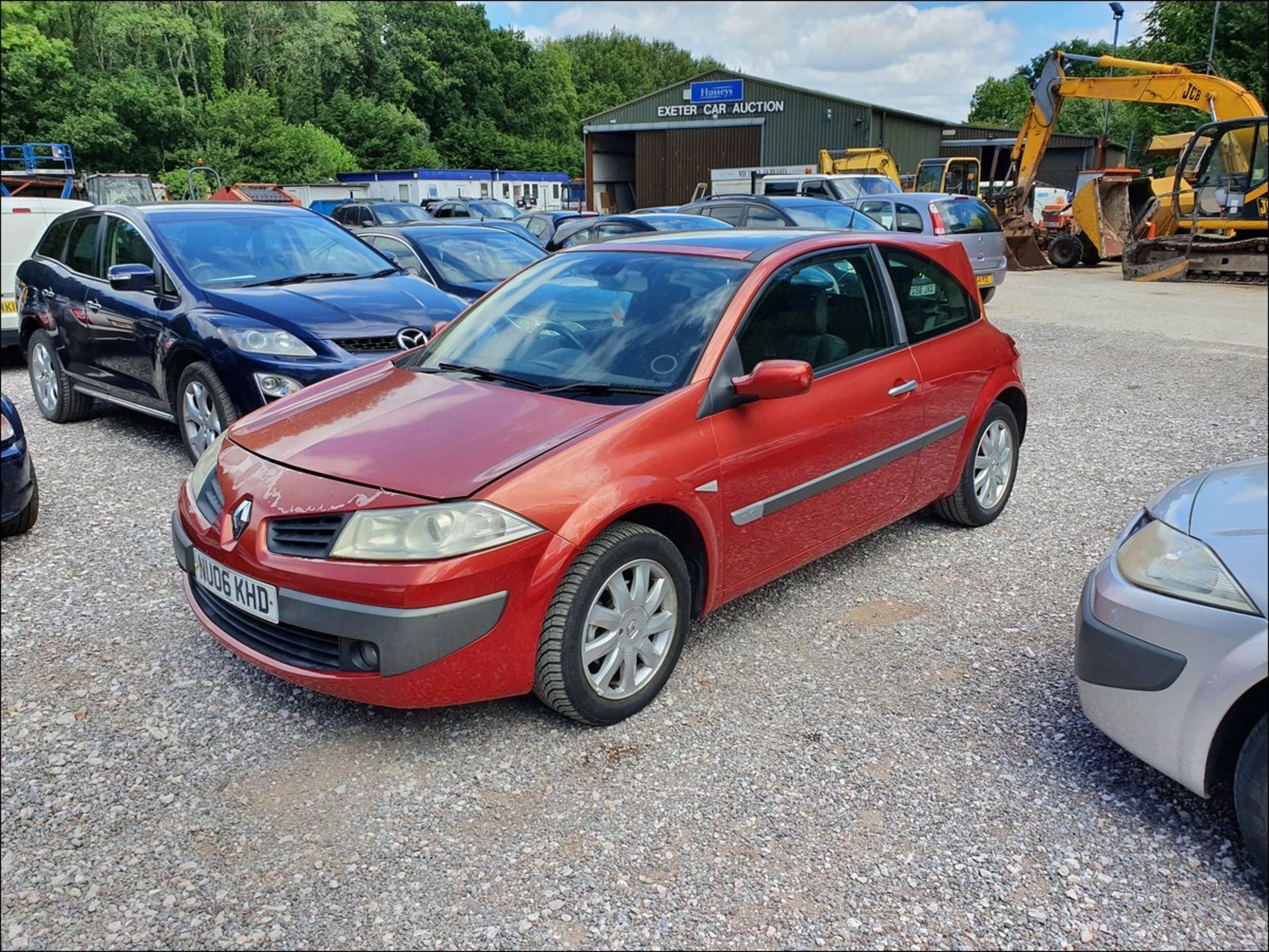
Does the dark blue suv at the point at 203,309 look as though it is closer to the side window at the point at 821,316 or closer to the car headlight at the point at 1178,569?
the side window at the point at 821,316

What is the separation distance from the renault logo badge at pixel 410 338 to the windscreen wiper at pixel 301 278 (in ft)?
3.21

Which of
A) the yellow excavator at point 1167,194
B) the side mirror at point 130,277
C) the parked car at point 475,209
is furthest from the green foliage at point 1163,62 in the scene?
the parked car at point 475,209

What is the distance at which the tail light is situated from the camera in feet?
45.7

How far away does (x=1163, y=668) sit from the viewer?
250cm

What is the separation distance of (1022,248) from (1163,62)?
1398cm

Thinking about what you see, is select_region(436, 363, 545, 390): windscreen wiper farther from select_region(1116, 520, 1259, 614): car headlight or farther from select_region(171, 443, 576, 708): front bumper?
select_region(1116, 520, 1259, 614): car headlight

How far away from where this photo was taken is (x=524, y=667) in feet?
9.77

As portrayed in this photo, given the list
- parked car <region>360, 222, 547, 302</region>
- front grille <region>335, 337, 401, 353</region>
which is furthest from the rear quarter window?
A: front grille <region>335, 337, 401, 353</region>

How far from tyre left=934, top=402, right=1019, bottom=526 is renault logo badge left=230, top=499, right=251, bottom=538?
329 cm

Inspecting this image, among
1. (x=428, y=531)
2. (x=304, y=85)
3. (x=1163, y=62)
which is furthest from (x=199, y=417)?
(x=304, y=85)

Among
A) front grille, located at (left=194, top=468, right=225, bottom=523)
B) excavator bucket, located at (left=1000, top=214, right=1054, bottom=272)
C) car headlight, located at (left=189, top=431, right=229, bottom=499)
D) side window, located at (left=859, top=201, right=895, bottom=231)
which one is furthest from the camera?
excavator bucket, located at (left=1000, top=214, right=1054, bottom=272)

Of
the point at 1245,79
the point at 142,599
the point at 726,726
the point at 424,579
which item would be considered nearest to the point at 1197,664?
the point at 726,726

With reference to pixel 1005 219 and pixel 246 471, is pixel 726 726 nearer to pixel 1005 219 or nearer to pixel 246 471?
pixel 246 471

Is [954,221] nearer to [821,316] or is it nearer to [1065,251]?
[1065,251]
